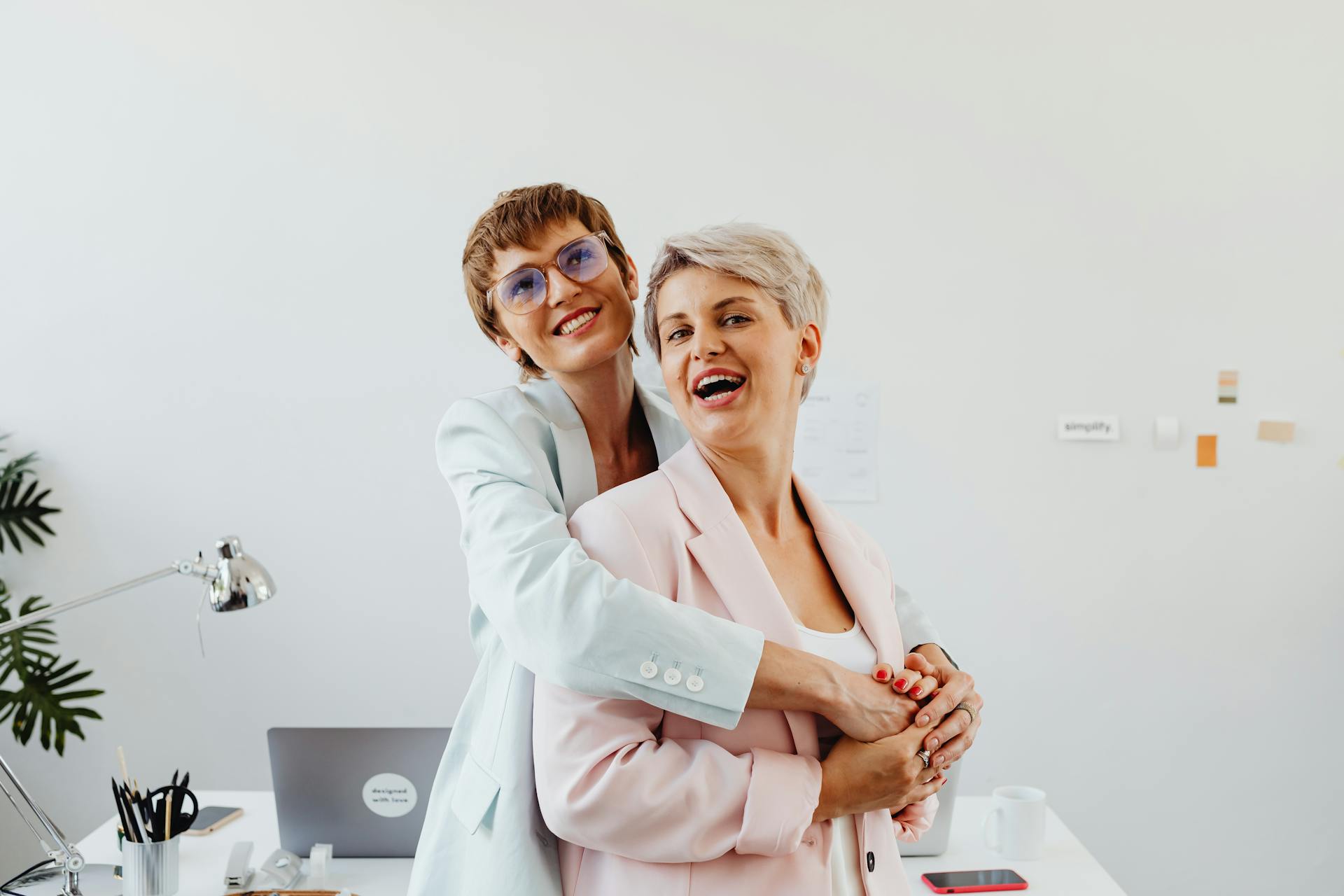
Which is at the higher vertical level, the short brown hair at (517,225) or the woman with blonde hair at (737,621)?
the short brown hair at (517,225)

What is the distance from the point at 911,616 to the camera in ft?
5.22

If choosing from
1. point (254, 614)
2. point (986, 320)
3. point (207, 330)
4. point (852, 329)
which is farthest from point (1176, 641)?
point (207, 330)

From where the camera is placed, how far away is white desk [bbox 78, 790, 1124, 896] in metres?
1.90

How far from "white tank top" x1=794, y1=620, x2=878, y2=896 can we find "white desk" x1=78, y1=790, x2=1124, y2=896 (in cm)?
69

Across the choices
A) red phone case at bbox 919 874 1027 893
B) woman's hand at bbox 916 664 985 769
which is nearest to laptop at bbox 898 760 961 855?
red phone case at bbox 919 874 1027 893

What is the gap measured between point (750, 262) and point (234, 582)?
1153 millimetres

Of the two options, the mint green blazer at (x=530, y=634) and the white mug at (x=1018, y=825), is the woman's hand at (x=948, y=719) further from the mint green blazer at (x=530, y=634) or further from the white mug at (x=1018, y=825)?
the white mug at (x=1018, y=825)

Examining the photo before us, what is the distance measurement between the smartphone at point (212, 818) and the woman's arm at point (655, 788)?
1.35 metres

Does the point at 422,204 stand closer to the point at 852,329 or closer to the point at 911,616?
the point at 852,329

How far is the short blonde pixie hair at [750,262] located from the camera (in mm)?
1317

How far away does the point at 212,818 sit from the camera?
2246mm

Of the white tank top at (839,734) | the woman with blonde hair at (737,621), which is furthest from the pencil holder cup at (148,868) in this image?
the white tank top at (839,734)

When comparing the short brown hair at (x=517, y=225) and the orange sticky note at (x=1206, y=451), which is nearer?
the short brown hair at (x=517, y=225)

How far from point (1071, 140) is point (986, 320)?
0.65 m
